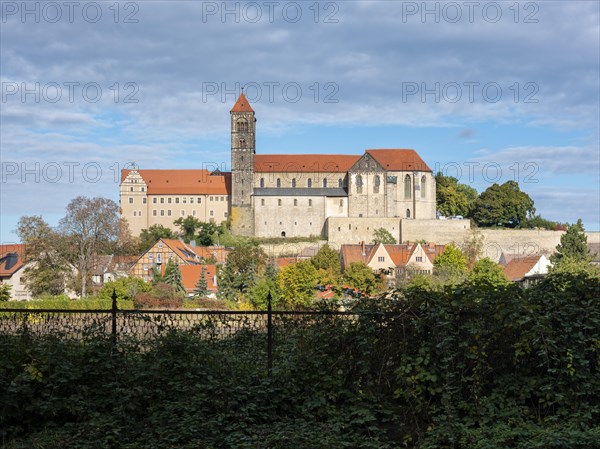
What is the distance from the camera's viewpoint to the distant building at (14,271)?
60438 mm

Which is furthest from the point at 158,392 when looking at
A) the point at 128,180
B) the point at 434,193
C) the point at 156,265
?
the point at 128,180

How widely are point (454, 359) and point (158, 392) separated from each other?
12.0ft

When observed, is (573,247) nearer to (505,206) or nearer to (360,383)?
(505,206)

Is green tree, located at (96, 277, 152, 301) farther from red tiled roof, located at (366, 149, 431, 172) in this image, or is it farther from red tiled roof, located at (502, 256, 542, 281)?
red tiled roof, located at (366, 149, 431, 172)

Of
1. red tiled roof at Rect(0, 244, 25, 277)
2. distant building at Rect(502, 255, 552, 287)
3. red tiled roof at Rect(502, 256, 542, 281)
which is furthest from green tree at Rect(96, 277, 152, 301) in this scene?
distant building at Rect(502, 255, 552, 287)

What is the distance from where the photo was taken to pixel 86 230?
54781 mm

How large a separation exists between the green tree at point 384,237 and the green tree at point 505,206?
15.4 metres

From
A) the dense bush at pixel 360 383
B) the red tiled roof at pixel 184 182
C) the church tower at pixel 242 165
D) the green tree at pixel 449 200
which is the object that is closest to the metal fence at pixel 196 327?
the dense bush at pixel 360 383

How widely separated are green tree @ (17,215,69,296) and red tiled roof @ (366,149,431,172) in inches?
2010

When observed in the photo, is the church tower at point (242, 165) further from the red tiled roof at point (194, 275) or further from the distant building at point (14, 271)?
the distant building at point (14, 271)

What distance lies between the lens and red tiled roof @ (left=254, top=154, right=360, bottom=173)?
322ft

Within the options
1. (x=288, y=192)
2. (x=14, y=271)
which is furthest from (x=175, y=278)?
(x=288, y=192)

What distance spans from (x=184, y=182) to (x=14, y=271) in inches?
1651

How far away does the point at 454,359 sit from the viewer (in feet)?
30.8
